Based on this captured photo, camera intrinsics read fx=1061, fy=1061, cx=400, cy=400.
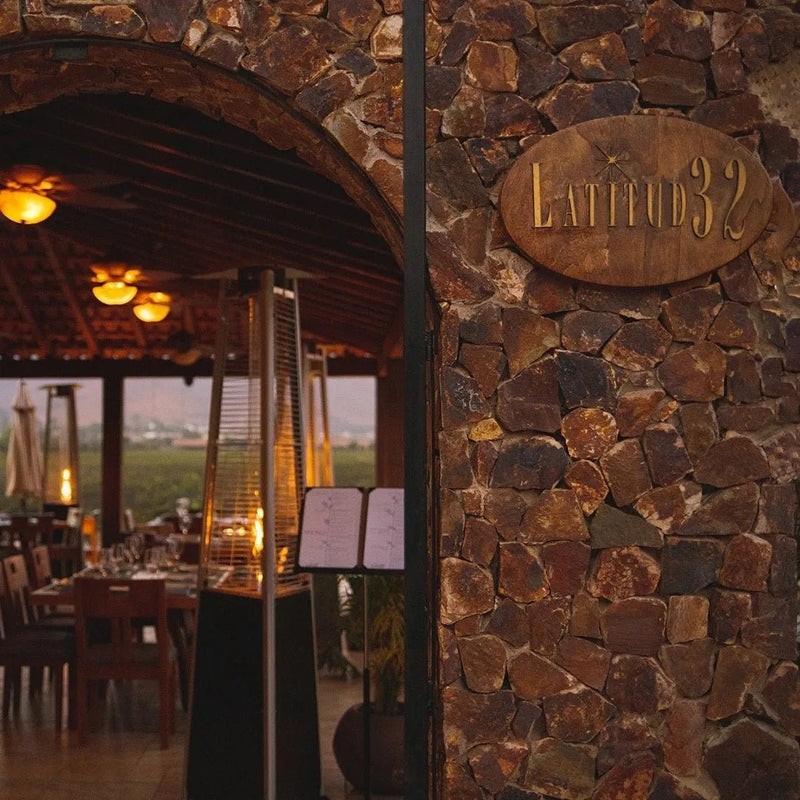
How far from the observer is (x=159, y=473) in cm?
2086

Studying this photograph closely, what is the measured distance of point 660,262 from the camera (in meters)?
3.07

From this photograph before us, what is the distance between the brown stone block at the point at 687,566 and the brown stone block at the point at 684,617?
0.08ft

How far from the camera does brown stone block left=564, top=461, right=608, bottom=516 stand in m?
3.08

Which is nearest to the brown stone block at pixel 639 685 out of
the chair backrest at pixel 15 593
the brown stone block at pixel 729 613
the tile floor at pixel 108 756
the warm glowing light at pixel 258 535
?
the brown stone block at pixel 729 613

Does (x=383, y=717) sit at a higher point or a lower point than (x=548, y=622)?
lower

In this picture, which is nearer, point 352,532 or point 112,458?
point 352,532

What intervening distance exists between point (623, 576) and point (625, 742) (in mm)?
481

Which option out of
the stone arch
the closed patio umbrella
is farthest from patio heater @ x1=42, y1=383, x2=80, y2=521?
the stone arch

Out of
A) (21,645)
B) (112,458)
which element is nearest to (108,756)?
(21,645)

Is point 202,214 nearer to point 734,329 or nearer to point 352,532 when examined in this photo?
point 352,532

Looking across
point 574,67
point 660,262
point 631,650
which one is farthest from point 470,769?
point 574,67

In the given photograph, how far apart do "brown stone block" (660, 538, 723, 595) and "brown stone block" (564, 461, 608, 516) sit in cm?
24

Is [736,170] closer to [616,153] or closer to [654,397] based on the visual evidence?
[616,153]

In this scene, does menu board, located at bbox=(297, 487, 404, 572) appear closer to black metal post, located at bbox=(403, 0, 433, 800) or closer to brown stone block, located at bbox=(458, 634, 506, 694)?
brown stone block, located at bbox=(458, 634, 506, 694)
